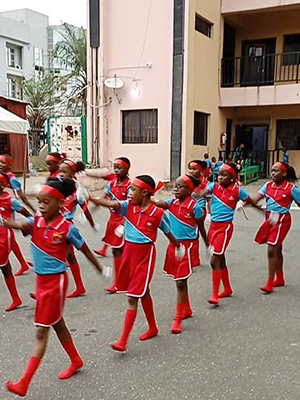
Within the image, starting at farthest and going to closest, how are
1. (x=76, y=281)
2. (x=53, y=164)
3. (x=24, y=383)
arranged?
1. (x=53, y=164)
2. (x=76, y=281)
3. (x=24, y=383)

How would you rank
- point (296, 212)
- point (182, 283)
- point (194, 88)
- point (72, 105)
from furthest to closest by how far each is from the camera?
point (72, 105)
point (194, 88)
point (296, 212)
point (182, 283)

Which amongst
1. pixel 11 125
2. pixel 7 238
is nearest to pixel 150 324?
pixel 7 238

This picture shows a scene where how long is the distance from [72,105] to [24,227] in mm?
20661

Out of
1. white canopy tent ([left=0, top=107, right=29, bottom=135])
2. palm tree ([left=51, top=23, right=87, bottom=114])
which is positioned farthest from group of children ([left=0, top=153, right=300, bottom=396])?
palm tree ([left=51, top=23, right=87, bottom=114])

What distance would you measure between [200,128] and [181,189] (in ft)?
39.1

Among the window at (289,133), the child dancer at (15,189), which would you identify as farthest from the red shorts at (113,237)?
the window at (289,133)

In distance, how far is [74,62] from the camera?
2303 cm

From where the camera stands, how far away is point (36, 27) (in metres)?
39.1

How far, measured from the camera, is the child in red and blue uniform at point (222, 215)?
484 centimetres

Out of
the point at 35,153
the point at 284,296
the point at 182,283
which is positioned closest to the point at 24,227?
the point at 182,283

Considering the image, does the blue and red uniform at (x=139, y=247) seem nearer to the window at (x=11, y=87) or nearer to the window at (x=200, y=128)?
the window at (x=200, y=128)

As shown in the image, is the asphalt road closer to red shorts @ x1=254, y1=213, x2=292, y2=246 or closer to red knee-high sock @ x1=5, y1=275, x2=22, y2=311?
red knee-high sock @ x1=5, y1=275, x2=22, y2=311

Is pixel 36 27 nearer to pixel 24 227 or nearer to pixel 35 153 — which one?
pixel 35 153

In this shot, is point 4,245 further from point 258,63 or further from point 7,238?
point 258,63
